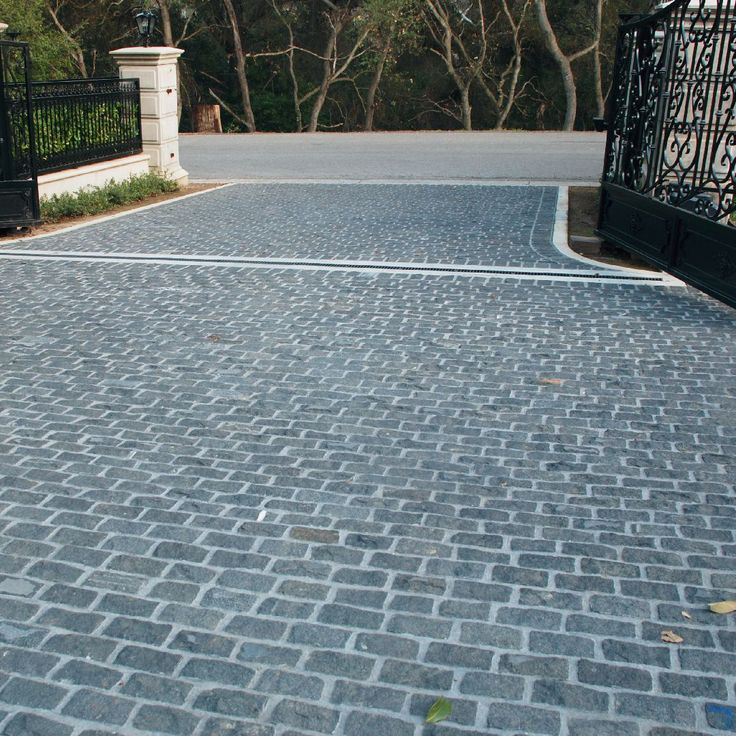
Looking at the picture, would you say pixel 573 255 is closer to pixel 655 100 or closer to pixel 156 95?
pixel 655 100

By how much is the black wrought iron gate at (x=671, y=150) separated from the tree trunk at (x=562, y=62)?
25514mm

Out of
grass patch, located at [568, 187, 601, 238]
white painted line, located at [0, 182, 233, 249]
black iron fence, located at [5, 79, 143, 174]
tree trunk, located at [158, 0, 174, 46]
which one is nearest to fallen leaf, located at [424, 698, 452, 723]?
grass patch, located at [568, 187, 601, 238]

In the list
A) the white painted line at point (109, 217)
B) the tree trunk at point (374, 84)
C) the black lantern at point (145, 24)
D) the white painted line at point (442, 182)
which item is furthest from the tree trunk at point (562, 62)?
the white painted line at point (109, 217)

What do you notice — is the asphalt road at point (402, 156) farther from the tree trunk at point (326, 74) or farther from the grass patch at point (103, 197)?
the tree trunk at point (326, 74)

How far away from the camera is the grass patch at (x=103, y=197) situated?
45.3ft

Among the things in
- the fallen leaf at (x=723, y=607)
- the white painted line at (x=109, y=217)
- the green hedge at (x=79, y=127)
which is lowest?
the white painted line at (x=109, y=217)

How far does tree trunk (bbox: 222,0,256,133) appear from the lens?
37125mm

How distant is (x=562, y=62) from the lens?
36625 mm

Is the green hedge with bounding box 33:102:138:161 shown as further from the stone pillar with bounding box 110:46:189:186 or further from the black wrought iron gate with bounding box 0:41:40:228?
the black wrought iron gate with bounding box 0:41:40:228

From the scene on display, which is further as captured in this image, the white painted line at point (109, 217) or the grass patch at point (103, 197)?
the grass patch at point (103, 197)

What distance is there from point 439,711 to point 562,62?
36.6 meters

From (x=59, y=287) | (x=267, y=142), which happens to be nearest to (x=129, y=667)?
(x=59, y=287)

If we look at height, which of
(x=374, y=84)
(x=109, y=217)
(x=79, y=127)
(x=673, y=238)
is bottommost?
(x=109, y=217)

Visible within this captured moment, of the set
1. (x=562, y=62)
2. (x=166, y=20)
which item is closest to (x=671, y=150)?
(x=562, y=62)
